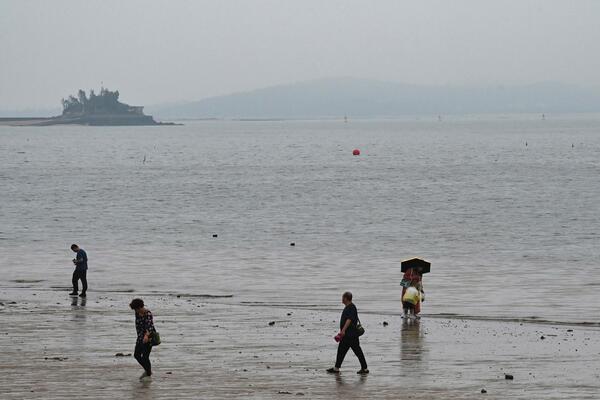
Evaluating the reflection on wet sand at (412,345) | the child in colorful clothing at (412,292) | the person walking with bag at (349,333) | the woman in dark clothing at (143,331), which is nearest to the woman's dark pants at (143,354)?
the woman in dark clothing at (143,331)

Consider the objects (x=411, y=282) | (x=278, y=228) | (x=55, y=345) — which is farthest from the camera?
(x=278, y=228)

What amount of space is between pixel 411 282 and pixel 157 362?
354 inches

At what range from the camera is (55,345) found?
77.6 feet

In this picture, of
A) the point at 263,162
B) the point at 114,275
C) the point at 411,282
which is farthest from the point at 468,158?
the point at 411,282

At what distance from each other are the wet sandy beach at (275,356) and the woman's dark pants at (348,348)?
0.27m

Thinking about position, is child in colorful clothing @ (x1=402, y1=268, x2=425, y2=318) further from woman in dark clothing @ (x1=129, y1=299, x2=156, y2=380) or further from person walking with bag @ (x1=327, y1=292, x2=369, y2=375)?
woman in dark clothing @ (x1=129, y1=299, x2=156, y2=380)

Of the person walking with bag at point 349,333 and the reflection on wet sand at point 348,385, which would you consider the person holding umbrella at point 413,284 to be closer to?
the person walking with bag at point 349,333

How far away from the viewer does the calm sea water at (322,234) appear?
A: 120ft

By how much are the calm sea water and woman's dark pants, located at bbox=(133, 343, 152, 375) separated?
12.4 m

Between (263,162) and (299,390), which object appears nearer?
(299,390)

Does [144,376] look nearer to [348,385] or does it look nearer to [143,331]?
[143,331]

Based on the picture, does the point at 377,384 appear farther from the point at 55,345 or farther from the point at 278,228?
the point at 278,228

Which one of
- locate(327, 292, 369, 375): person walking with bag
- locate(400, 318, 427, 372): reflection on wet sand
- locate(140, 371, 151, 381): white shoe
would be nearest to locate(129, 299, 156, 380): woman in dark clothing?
locate(140, 371, 151, 381): white shoe

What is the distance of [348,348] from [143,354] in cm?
386
